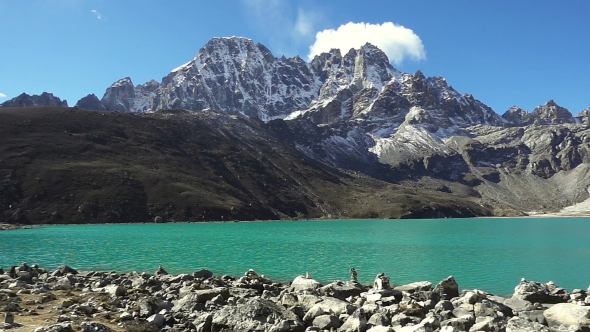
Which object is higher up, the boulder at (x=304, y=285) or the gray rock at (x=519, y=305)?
the boulder at (x=304, y=285)

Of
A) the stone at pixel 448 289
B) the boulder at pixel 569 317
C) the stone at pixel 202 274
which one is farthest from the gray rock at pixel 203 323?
the stone at pixel 448 289

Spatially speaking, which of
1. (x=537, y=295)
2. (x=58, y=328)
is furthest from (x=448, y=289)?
(x=58, y=328)

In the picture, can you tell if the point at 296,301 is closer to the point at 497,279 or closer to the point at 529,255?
the point at 497,279

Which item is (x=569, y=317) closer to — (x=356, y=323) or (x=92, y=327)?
(x=356, y=323)

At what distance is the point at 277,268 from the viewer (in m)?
51.7

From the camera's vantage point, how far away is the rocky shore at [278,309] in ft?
60.5

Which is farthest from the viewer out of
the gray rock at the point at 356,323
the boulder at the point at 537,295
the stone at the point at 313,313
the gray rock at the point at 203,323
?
the boulder at the point at 537,295

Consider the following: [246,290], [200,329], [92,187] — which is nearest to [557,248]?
[246,290]

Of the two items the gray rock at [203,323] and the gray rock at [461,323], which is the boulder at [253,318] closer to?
the gray rock at [203,323]

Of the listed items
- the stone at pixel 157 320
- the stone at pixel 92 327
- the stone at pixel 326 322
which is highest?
the stone at pixel 92 327

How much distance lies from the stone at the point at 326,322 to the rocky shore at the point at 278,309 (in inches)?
1.9

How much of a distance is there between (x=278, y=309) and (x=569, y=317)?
47.1ft

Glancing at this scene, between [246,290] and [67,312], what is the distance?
439 inches

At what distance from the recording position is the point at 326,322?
19328 millimetres
